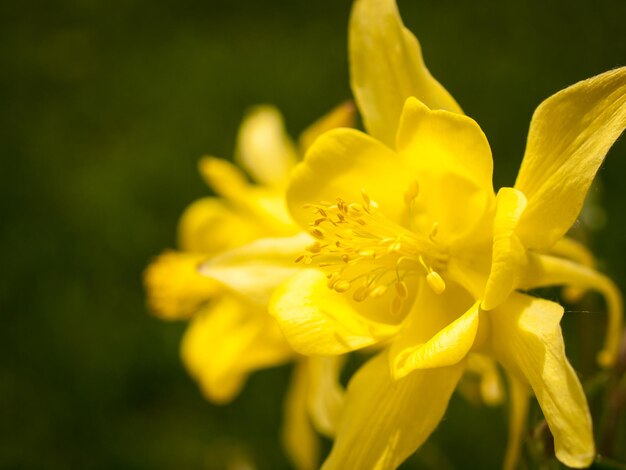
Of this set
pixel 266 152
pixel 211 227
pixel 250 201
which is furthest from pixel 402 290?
pixel 266 152

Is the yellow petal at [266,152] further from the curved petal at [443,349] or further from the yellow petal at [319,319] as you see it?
the curved petal at [443,349]

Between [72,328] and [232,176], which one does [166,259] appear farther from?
[72,328]

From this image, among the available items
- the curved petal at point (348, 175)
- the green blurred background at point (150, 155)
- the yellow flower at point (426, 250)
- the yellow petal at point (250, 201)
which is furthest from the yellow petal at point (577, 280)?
the green blurred background at point (150, 155)

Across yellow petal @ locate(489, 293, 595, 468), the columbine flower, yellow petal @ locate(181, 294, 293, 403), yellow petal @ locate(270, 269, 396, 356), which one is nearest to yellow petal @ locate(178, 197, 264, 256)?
the columbine flower

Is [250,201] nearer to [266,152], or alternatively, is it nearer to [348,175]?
[266,152]

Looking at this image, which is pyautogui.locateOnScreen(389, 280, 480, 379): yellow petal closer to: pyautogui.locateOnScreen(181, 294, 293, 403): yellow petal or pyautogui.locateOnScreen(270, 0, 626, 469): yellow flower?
pyautogui.locateOnScreen(270, 0, 626, 469): yellow flower

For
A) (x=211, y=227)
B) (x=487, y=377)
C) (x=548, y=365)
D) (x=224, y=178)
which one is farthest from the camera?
(x=211, y=227)
